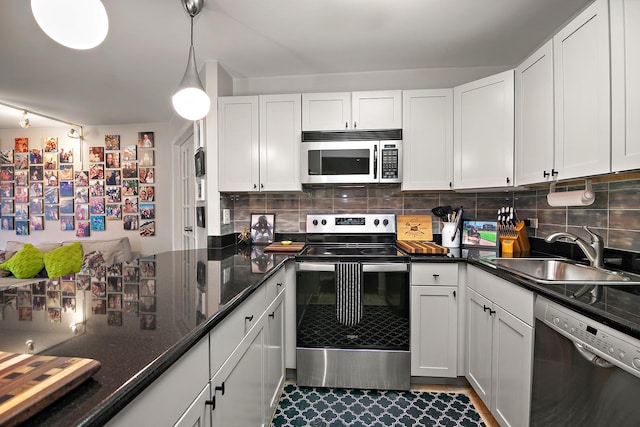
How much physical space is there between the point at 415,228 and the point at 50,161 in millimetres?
4967

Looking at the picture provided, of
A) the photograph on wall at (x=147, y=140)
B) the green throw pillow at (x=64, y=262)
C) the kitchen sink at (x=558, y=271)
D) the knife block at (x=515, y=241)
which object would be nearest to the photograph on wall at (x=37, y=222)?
the photograph on wall at (x=147, y=140)

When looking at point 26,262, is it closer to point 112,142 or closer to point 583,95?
point 112,142

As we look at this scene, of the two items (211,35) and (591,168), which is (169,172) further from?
(591,168)

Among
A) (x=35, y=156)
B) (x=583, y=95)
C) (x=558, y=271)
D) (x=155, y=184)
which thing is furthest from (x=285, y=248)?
(x=35, y=156)

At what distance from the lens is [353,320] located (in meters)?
1.87

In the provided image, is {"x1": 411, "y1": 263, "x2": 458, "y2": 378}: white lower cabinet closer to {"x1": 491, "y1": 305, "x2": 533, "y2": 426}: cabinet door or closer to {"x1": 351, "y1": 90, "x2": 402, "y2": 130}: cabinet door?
{"x1": 491, "y1": 305, "x2": 533, "y2": 426}: cabinet door

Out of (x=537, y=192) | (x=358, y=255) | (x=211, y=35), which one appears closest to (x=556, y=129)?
(x=537, y=192)

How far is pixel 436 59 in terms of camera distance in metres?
2.30

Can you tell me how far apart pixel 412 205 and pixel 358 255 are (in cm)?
86

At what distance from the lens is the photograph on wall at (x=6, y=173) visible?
13.5ft

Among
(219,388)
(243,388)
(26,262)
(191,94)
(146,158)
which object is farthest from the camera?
(146,158)

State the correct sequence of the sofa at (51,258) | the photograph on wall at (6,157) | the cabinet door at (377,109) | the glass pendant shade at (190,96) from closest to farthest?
1. the glass pendant shade at (190,96)
2. the sofa at (51,258)
3. the cabinet door at (377,109)
4. the photograph on wall at (6,157)

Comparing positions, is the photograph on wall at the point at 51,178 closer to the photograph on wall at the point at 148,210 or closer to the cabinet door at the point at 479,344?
the photograph on wall at the point at 148,210

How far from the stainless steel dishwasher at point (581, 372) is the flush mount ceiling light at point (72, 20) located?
6.50 feet
